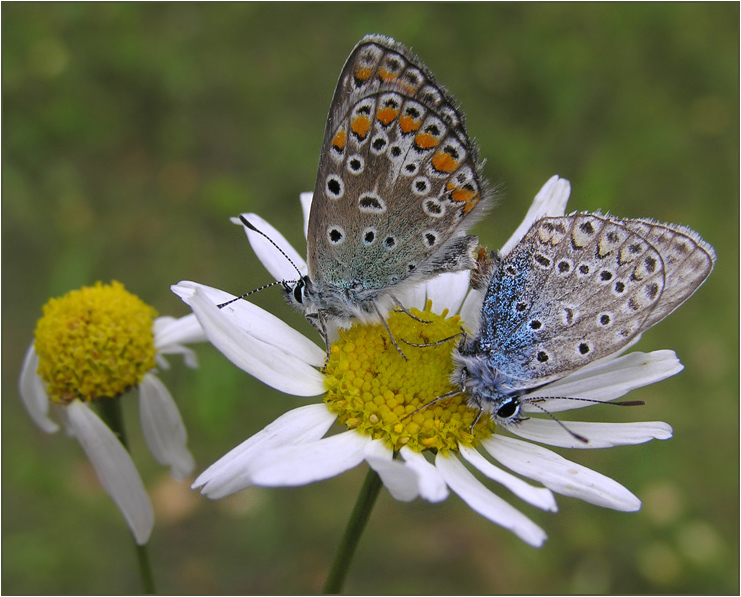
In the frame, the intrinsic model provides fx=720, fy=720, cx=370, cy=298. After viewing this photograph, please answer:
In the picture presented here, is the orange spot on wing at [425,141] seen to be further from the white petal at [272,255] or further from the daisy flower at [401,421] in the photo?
the white petal at [272,255]

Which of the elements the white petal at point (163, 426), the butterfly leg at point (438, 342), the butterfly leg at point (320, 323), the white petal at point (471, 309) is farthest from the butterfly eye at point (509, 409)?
the white petal at point (163, 426)

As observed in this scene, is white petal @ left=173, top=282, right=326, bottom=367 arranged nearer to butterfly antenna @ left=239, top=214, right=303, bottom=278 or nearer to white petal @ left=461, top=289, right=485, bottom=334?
butterfly antenna @ left=239, top=214, right=303, bottom=278

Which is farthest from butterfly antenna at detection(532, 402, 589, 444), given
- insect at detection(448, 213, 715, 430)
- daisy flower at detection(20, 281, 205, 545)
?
daisy flower at detection(20, 281, 205, 545)

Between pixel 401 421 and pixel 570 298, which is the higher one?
pixel 570 298

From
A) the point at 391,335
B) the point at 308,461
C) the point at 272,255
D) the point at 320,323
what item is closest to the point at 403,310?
the point at 391,335

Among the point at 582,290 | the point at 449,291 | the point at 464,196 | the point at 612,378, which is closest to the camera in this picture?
the point at 582,290

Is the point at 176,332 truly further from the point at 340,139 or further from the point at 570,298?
the point at 570,298
